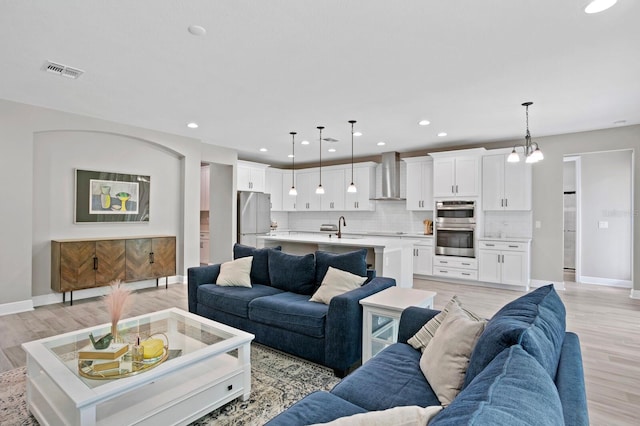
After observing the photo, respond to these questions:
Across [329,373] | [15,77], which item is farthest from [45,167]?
[329,373]

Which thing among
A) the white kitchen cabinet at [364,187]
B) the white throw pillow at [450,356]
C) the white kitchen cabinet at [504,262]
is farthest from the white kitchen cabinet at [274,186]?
the white throw pillow at [450,356]

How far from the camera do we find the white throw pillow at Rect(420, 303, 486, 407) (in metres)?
1.54

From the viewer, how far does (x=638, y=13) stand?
2.43 meters

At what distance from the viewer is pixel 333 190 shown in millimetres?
8648

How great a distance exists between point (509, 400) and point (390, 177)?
709 centimetres

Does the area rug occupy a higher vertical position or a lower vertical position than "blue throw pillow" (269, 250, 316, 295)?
lower

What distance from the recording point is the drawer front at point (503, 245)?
5.93 m

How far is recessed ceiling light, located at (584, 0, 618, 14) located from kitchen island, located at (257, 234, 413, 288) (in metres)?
3.28

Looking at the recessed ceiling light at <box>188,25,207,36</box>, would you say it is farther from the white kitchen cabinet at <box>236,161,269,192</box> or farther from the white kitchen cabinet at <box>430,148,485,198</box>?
the white kitchen cabinet at <box>430,148,485,198</box>

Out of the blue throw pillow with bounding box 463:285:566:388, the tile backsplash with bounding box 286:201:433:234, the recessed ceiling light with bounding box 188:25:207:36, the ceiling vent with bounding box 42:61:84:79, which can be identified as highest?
the ceiling vent with bounding box 42:61:84:79

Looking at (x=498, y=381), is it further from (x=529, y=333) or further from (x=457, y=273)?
(x=457, y=273)

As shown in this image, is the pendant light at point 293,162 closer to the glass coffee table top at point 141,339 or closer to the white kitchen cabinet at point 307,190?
the white kitchen cabinet at point 307,190

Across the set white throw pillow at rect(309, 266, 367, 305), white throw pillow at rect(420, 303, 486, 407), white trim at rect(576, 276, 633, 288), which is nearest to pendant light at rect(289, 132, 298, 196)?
white throw pillow at rect(309, 266, 367, 305)

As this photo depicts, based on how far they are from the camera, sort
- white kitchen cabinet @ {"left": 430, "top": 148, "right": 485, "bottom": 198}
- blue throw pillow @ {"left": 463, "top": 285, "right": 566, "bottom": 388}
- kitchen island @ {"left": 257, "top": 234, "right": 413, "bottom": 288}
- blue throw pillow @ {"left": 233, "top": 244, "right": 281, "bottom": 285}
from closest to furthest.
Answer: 1. blue throw pillow @ {"left": 463, "top": 285, "right": 566, "bottom": 388}
2. blue throw pillow @ {"left": 233, "top": 244, "right": 281, "bottom": 285}
3. kitchen island @ {"left": 257, "top": 234, "right": 413, "bottom": 288}
4. white kitchen cabinet @ {"left": 430, "top": 148, "right": 485, "bottom": 198}
